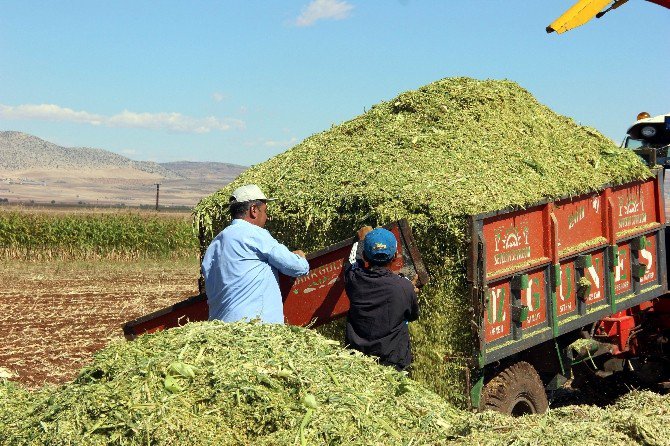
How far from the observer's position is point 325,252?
21.2ft

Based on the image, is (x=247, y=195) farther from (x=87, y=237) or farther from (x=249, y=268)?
(x=87, y=237)

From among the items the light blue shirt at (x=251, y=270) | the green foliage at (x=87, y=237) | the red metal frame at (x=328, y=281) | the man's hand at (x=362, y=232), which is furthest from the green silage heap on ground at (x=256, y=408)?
the green foliage at (x=87, y=237)

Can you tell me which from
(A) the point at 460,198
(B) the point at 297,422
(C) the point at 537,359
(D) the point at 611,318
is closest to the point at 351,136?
(A) the point at 460,198

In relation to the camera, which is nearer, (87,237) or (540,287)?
(540,287)

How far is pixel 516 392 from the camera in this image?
6.88 m

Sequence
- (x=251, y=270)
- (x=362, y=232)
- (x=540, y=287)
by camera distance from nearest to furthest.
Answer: (x=251, y=270)
(x=362, y=232)
(x=540, y=287)

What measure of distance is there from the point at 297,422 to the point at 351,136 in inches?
175

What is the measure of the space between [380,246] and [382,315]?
0.45m

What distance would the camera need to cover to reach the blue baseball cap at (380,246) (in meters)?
5.57

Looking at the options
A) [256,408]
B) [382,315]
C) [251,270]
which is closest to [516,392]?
[382,315]

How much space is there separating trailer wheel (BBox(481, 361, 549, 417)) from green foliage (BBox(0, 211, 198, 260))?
68.0 feet

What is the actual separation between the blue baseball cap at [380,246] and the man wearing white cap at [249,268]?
0.54m

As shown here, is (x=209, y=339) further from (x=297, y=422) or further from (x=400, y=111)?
(x=400, y=111)

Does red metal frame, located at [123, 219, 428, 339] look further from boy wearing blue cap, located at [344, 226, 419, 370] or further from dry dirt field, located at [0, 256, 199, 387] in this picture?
dry dirt field, located at [0, 256, 199, 387]
